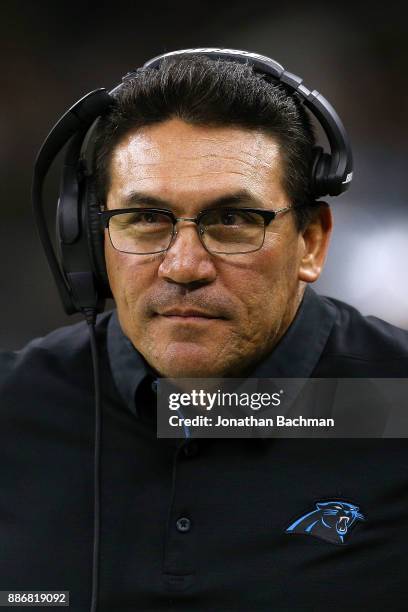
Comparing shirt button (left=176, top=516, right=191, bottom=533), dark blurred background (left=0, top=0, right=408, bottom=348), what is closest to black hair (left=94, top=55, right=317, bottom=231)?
shirt button (left=176, top=516, right=191, bottom=533)

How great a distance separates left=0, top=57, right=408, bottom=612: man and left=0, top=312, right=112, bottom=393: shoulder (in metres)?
0.05

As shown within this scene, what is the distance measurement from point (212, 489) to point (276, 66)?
66 cm

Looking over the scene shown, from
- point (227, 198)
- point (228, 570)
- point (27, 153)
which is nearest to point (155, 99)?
point (227, 198)

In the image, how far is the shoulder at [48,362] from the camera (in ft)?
4.56

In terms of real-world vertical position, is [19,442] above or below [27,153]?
below

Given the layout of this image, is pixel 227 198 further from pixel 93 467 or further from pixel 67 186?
pixel 93 467

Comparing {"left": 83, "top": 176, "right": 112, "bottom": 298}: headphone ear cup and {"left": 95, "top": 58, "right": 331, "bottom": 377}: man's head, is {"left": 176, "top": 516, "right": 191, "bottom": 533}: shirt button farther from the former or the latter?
{"left": 83, "top": 176, "right": 112, "bottom": 298}: headphone ear cup

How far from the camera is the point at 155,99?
1245 mm

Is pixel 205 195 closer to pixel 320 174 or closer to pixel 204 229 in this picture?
pixel 204 229

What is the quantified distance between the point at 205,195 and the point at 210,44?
5.79 feet

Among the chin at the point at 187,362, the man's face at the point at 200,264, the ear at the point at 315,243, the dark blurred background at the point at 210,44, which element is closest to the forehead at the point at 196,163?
the man's face at the point at 200,264

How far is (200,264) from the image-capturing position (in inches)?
45.8

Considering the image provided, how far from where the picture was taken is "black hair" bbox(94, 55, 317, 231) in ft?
4.04

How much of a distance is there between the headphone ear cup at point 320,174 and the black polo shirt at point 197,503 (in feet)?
0.73
